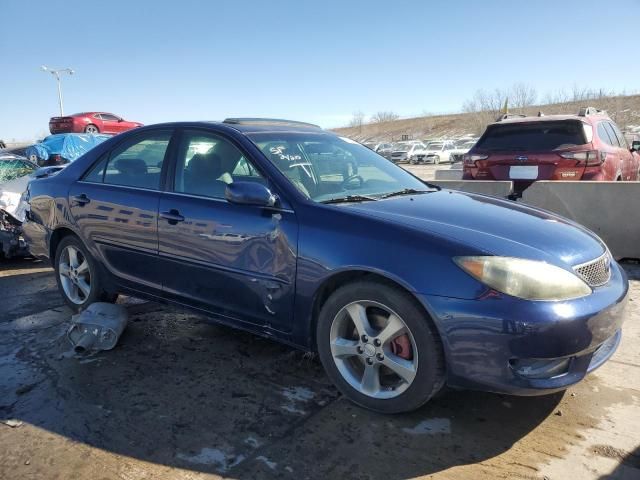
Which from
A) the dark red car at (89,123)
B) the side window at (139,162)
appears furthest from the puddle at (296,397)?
the dark red car at (89,123)

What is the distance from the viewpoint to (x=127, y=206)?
3785 mm

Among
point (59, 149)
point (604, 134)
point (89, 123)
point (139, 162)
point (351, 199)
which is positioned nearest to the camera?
point (351, 199)

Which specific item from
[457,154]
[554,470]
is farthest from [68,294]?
[457,154]

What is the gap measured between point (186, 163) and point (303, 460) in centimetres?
218

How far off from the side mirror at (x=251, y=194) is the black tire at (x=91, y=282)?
5.73 ft

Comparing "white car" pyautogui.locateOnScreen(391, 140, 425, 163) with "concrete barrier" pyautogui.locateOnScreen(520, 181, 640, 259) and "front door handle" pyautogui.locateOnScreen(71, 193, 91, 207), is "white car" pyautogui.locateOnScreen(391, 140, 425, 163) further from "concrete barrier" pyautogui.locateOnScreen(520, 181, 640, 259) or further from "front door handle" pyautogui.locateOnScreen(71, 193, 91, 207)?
"front door handle" pyautogui.locateOnScreen(71, 193, 91, 207)

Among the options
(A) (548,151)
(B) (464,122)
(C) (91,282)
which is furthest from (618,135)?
(B) (464,122)

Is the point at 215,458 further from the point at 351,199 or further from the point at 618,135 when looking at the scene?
the point at 618,135

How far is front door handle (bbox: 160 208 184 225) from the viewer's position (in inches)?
135

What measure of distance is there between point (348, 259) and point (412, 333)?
500 mm

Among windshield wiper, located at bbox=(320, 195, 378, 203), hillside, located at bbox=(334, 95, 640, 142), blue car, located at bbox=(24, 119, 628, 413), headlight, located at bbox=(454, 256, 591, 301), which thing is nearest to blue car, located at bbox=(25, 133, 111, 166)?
blue car, located at bbox=(24, 119, 628, 413)

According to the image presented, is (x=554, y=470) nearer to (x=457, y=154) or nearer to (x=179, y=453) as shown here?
(x=179, y=453)

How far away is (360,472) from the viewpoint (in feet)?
7.49

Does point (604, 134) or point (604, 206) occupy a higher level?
point (604, 134)
